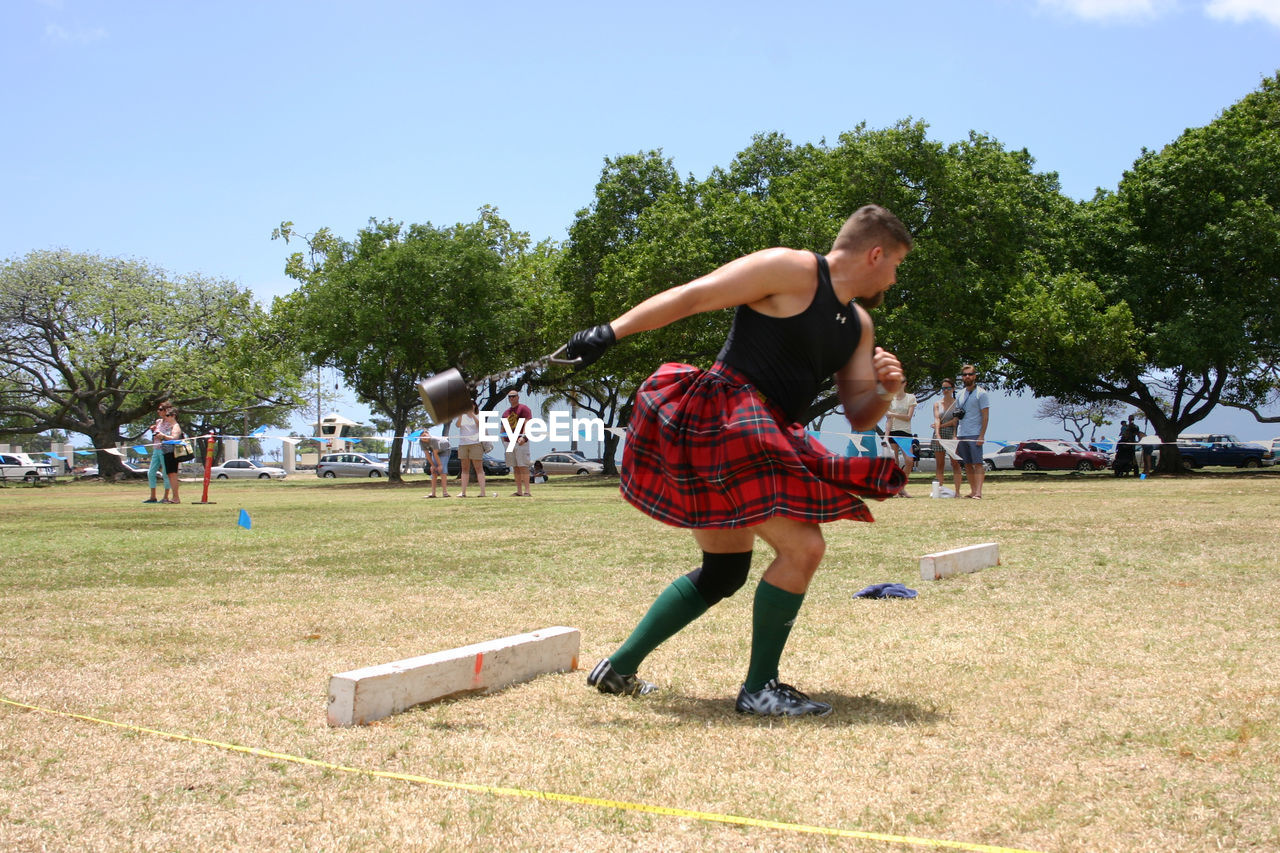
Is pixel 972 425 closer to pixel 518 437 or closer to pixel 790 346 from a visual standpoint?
pixel 518 437

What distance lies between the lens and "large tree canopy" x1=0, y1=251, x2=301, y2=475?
4303 centimetres

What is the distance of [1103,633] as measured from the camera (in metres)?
4.14

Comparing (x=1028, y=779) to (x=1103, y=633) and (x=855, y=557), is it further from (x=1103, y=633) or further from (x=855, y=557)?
(x=855, y=557)

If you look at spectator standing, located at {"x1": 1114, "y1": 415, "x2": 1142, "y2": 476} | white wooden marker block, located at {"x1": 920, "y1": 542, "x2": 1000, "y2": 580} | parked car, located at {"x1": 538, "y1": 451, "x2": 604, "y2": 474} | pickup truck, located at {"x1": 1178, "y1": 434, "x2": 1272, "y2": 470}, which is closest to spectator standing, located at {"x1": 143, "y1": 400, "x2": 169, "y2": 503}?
white wooden marker block, located at {"x1": 920, "y1": 542, "x2": 1000, "y2": 580}

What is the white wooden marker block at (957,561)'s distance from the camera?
5836 mm

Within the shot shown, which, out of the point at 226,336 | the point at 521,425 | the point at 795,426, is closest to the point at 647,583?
the point at 795,426

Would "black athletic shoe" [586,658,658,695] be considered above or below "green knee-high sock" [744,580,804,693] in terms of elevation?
below

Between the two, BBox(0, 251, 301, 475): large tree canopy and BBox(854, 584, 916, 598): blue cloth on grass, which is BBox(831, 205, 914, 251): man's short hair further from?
BBox(0, 251, 301, 475): large tree canopy

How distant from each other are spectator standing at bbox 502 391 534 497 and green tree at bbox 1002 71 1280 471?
16.5 metres

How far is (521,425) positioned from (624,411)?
28521 mm

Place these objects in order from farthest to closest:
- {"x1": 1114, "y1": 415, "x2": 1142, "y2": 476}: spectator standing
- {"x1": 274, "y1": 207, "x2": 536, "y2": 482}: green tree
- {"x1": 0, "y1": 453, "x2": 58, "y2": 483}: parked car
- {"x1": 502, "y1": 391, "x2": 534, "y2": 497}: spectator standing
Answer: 1. {"x1": 0, "y1": 453, "x2": 58, "y2": 483}: parked car
2. {"x1": 274, "y1": 207, "x2": 536, "y2": 482}: green tree
3. {"x1": 1114, "y1": 415, "x2": 1142, "y2": 476}: spectator standing
4. {"x1": 502, "y1": 391, "x2": 534, "y2": 497}: spectator standing

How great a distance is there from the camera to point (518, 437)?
17.2 metres

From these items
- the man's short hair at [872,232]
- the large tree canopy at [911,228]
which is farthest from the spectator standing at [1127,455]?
the man's short hair at [872,232]

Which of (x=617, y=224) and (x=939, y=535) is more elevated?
(x=617, y=224)
